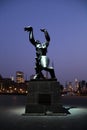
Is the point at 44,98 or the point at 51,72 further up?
A: the point at 51,72

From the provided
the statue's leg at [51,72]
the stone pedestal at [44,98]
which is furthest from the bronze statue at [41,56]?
the stone pedestal at [44,98]

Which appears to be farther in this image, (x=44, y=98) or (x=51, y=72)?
(x=51, y=72)

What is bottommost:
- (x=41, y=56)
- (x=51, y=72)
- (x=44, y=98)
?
(x=44, y=98)

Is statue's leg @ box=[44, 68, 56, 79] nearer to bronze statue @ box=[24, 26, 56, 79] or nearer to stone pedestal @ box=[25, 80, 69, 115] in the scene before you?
bronze statue @ box=[24, 26, 56, 79]

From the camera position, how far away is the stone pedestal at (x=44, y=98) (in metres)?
18.4

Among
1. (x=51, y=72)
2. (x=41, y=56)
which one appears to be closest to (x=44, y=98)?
(x=51, y=72)

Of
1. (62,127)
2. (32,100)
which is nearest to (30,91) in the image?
(32,100)

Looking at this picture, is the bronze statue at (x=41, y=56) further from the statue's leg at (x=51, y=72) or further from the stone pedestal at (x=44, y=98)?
the stone pedestal at (x=44, y=98)

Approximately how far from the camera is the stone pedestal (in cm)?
1841

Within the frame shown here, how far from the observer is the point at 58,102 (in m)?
18.5

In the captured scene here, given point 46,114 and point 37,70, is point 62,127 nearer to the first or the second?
point 46,114

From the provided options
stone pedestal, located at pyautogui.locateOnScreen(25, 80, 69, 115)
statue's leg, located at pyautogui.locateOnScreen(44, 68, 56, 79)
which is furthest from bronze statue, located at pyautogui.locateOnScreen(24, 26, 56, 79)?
stone pedestal, located at pyautogui.locateOnScreen(25, 80, 69, 115)

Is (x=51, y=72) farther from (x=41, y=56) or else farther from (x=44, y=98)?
(x=44, y=98)

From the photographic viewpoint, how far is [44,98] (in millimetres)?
18516
